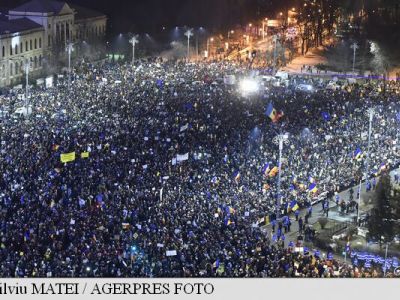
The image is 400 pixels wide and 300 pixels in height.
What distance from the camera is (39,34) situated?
78125 mm

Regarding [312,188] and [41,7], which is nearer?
A: [312,188]

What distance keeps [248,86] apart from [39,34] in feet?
95.3

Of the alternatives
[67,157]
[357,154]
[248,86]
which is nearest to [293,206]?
[357,154]

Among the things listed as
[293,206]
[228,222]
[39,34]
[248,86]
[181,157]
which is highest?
[228,222]

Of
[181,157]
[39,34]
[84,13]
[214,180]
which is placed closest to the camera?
[214,180]

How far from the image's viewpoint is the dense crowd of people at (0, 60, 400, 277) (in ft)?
81.1

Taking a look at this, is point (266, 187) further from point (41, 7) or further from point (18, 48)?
point (41, 7)

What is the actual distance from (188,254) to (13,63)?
1943 inches

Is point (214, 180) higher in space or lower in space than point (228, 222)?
lower

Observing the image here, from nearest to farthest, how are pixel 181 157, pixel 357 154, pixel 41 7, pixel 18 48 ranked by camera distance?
pixel 181 157 < pixel 357 154 < pixel 18 48 < pixel 41 7

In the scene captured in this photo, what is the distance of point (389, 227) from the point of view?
96.8 ft

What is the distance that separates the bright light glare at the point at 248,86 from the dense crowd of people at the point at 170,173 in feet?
2.27

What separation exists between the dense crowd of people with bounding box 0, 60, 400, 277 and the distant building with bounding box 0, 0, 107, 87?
1825 centimetres

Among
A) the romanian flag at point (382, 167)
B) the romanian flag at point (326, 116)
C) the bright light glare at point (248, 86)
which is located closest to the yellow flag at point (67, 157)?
the romanian flag at point (382, 167)
